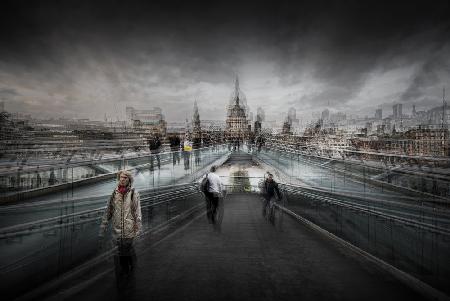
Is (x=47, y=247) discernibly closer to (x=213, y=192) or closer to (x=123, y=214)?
(x=123, y=214)

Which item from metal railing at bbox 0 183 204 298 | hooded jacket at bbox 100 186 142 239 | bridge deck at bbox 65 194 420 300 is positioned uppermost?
hooded jacket at bbox 100 186 142 239

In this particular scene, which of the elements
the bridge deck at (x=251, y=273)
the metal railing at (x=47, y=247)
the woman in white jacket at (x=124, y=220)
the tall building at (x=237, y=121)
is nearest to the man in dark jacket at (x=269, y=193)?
the bridge deck at (x=251, y=273)

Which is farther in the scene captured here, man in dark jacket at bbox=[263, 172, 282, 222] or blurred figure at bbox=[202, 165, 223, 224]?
man in dark jacket at bbox=[263, 172, 282, 222]

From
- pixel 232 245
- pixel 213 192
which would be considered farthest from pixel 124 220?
pixel 213 192

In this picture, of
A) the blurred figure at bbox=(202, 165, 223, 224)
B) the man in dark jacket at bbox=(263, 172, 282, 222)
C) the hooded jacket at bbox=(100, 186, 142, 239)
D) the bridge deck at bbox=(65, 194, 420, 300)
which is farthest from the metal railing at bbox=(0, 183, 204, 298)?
the man in dark jacket at bbox=(263, 172, 282, 222)

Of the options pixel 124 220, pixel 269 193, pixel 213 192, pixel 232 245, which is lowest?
pixel 232 245

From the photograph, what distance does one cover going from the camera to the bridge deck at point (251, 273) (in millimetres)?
3342

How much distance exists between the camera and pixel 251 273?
3.93 m

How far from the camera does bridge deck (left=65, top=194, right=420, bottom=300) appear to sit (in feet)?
11.0

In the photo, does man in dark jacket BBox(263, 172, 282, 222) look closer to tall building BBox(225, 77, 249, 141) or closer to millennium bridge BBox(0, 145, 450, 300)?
millennium bridge BBox(0, 145, 450, 300)

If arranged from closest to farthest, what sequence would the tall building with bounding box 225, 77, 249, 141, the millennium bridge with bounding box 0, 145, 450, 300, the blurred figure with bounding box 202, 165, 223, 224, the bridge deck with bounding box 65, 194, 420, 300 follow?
the bridge deck with bounding box 65, 194, 420, 300 → the millennium bridge with bounding box 0, 145, 450, 300 → the blurred figure with bounding box 202, 165, 223, 224 → the tall building with bounding box 225, 77, 249, 141

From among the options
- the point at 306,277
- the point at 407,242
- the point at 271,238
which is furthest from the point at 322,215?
the point at 306,277

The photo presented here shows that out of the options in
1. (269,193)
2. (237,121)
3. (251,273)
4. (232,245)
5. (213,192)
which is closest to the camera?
(251,273)

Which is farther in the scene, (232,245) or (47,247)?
(232,245)
